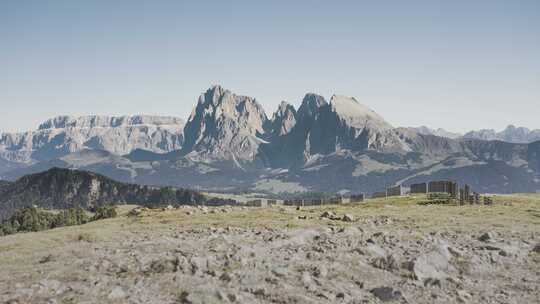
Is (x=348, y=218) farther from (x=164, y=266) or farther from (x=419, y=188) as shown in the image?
(x=419, y=188)

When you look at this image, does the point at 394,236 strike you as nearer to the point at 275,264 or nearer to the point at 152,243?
the point at 275,264

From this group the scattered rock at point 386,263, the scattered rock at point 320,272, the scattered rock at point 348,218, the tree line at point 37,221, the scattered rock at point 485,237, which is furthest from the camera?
the tree line at point 37,221

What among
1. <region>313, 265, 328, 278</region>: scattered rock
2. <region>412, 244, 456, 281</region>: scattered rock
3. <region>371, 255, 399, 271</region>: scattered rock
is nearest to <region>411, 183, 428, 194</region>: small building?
<region>412, 244, 456, 281</region>: scattered rock

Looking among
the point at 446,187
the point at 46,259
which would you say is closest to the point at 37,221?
the point at 446,187

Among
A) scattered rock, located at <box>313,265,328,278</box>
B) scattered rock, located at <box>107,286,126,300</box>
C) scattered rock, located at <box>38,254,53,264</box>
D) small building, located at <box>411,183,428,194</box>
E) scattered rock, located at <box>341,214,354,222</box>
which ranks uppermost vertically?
small building, located at <box>411,183,428,194</box>

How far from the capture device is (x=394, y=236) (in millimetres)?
29562

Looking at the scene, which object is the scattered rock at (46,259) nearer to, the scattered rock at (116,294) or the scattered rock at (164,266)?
the scattered rock at (164,266)

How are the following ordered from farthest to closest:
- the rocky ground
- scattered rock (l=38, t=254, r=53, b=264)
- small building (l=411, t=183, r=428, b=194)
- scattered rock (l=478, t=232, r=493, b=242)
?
small building (l=411, t=183, r=428, b=194), scattered rock (l=478, t=232, r=493, b=242), scattered rock (l=38, t=254, r=53, b=264), the rocky ground

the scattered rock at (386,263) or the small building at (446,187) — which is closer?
the scattered rock at (386,263)

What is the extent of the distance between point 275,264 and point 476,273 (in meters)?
9.21

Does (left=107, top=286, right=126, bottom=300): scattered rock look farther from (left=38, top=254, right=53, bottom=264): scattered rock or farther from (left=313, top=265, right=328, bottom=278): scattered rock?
(left=38, top=254, right=53, bottom=264): scattered rock

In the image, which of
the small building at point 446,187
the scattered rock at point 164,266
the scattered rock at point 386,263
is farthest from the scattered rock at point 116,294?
the small building at point 446,187

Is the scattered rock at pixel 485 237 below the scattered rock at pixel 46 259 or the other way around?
the other way around

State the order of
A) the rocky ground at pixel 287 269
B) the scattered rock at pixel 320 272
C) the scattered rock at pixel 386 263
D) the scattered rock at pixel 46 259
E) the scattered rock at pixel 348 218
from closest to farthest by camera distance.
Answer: the rocky ground at pixel 287 269 < the scattered rock at pixel 320 272 < the scattered rock at pixel 386 263 < the scattered rock at pixel 46 259 < the scattered rock at pixel 348 218
